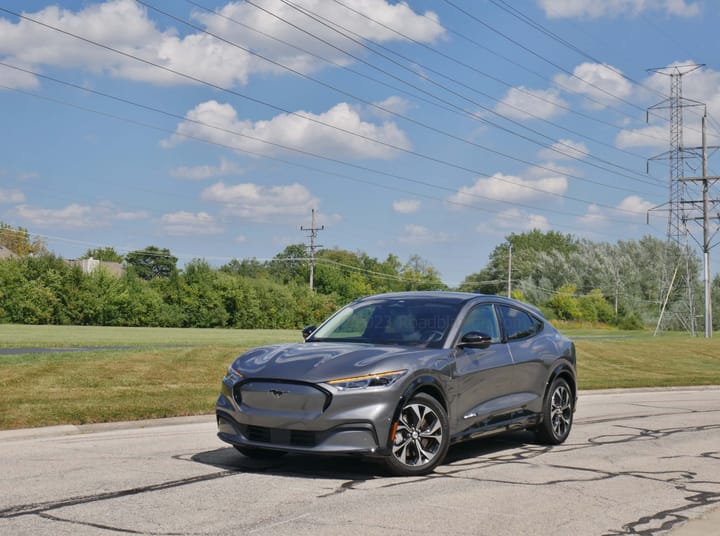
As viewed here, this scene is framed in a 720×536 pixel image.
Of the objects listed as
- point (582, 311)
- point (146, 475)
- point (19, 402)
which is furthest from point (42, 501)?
point (582, 311)

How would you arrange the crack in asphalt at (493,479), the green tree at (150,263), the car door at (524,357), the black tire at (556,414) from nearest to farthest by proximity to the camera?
the crack in asphalt at (493,479) → the car door at (524,357) → the black tire at (556,414) → the green tree at (150,263)

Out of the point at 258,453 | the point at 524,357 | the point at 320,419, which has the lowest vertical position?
the point at 258,453

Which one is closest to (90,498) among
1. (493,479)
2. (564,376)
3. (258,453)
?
(258,453)

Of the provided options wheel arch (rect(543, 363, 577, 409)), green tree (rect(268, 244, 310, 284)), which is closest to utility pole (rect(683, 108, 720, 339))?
wheel arch (rect(543, 363, 577, 409))

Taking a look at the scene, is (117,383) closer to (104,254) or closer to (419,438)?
(419,438)

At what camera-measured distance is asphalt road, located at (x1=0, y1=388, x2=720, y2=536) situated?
619 cm

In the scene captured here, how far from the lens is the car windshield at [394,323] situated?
8922mm

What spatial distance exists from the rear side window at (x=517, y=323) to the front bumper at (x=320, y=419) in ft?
8.81

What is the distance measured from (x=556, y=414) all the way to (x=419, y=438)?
10.0 feet

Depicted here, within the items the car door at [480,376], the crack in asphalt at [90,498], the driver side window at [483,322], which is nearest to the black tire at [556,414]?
the car door at [480,376]

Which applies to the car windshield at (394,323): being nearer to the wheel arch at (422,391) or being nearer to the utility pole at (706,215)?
the wheel arch at (422,391)

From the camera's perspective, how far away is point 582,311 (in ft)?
346

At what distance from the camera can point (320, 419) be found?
760cm

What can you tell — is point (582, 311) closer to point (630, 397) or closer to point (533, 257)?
point (533, 257)
